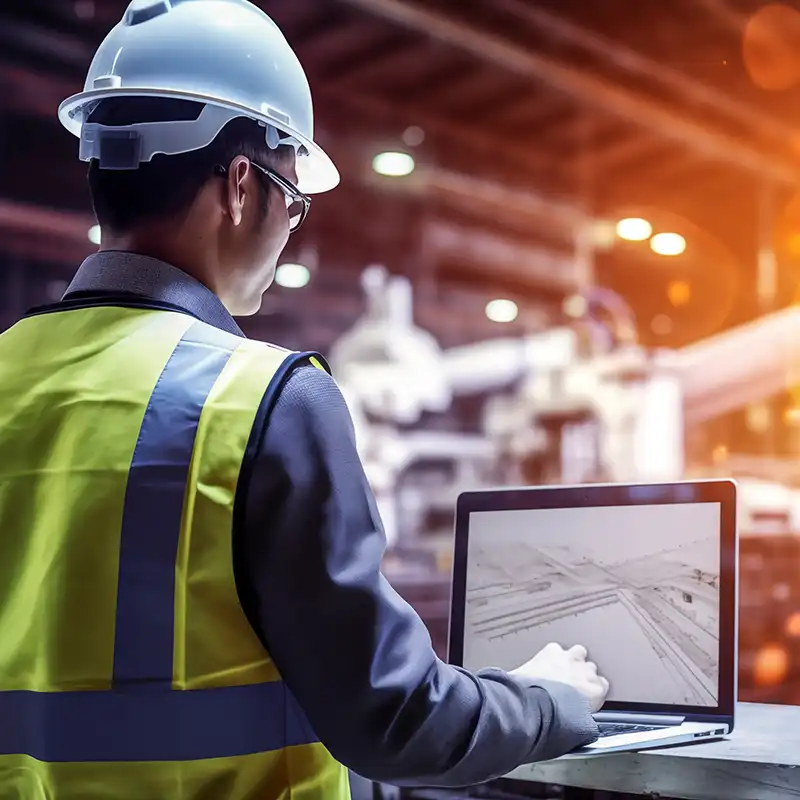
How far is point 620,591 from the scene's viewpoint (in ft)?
4.10

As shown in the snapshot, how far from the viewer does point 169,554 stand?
788 mm

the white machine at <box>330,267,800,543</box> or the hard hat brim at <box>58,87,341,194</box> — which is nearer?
the hard hat brim at <box>58,87,341,194</box>

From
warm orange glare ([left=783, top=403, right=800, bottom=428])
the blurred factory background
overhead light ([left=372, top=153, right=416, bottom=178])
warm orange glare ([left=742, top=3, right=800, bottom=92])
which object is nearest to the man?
the blurred factory background

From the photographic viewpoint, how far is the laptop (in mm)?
1185

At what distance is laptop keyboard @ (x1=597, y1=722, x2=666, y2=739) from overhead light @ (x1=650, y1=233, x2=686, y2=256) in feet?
20.1

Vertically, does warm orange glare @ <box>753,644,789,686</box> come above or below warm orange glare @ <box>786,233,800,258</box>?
below

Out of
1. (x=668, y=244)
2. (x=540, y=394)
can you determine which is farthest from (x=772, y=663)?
(x=668, y=244)

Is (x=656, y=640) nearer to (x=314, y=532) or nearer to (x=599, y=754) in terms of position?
(x=599, y=754)

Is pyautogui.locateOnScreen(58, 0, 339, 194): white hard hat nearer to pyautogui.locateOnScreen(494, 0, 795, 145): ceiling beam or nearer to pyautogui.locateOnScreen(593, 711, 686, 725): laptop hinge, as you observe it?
pyautogui.locateOnScreen(593, 711, 686, 725): laptop hinge

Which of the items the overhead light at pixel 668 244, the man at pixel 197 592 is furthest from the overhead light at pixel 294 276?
the man at pixel 197 592

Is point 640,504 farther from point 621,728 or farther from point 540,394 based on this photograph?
point 540,394

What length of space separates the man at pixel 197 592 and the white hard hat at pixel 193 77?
0.12 metres

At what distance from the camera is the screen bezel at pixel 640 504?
3.85 feet

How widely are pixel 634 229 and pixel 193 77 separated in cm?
667
